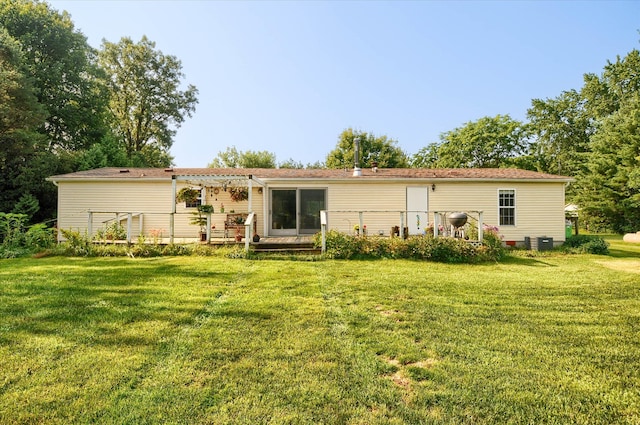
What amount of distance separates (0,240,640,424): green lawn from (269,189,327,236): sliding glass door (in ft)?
21.2

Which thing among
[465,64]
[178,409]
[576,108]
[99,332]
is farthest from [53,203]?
[576,108]

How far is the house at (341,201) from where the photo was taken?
1227 cm

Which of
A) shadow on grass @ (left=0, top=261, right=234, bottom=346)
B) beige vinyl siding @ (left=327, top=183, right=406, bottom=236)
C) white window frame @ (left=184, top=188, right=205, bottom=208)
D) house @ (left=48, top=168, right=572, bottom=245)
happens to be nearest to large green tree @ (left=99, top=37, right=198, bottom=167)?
house @ (left=48, top=168, right=572, bottom=245)

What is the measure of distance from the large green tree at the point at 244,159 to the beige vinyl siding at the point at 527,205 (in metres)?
27.4

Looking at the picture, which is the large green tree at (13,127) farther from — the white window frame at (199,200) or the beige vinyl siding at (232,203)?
the beige vinyl siding at (232,203)

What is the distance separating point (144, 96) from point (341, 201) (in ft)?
76.8

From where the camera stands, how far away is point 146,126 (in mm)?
27875

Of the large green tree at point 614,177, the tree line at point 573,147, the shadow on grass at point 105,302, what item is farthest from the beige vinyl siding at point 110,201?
the large green tree at point 614,177

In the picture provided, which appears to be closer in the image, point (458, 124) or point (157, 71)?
point (157, 71)

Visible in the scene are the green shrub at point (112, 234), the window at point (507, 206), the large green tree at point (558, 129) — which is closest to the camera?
the green shrub at point (112, 234)

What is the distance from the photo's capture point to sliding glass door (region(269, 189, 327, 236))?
1246 cm

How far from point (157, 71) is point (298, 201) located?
23.2 m

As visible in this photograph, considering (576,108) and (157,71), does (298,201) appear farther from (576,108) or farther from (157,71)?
(576,108)

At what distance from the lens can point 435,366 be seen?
2.81 meters
